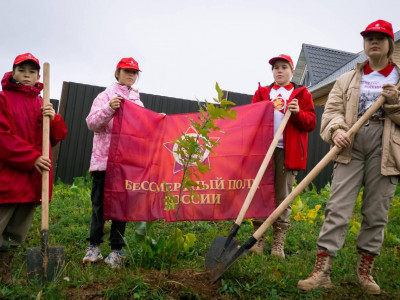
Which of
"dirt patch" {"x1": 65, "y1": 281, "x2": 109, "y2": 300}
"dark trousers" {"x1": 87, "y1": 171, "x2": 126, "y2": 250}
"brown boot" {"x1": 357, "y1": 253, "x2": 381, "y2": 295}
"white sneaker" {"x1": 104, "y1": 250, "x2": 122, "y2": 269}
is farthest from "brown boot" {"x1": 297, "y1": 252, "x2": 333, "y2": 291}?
"dark trousers" {"x1": 87, "y1": 171, "x2": 126, "y2": 250}

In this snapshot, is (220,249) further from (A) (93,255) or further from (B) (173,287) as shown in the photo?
(A) (93,255)

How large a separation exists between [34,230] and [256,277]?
10.1 feet

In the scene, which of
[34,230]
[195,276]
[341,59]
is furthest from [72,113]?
[341,59]

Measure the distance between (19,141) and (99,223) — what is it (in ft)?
3.67

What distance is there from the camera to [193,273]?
115 inches

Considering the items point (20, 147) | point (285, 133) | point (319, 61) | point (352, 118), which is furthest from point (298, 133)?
point (319, 61)

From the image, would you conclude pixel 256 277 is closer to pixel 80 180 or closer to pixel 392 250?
pixel 392 250

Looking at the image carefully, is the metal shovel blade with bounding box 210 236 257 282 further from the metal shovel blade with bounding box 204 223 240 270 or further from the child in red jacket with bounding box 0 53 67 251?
the child in red jacket with bounding box 0 53 67 251

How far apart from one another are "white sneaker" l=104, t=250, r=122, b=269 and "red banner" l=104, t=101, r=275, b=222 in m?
0.34

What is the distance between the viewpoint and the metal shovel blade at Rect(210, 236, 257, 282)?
2.84 meters

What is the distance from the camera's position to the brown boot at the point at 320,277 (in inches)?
114

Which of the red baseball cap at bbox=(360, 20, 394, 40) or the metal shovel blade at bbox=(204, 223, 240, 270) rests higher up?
the red baseball cap at bbox=(360, 20, 394, 40)

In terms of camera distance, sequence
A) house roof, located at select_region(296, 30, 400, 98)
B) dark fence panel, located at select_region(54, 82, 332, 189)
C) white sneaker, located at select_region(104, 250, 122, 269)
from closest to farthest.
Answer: white sneaker, located at select_region(104, 250, 122, 269) < dark fence panel, located at select_region(54, 82, 332, 189) < house roof, located at select_region(296, 30, 400, 98)

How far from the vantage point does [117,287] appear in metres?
2.60
